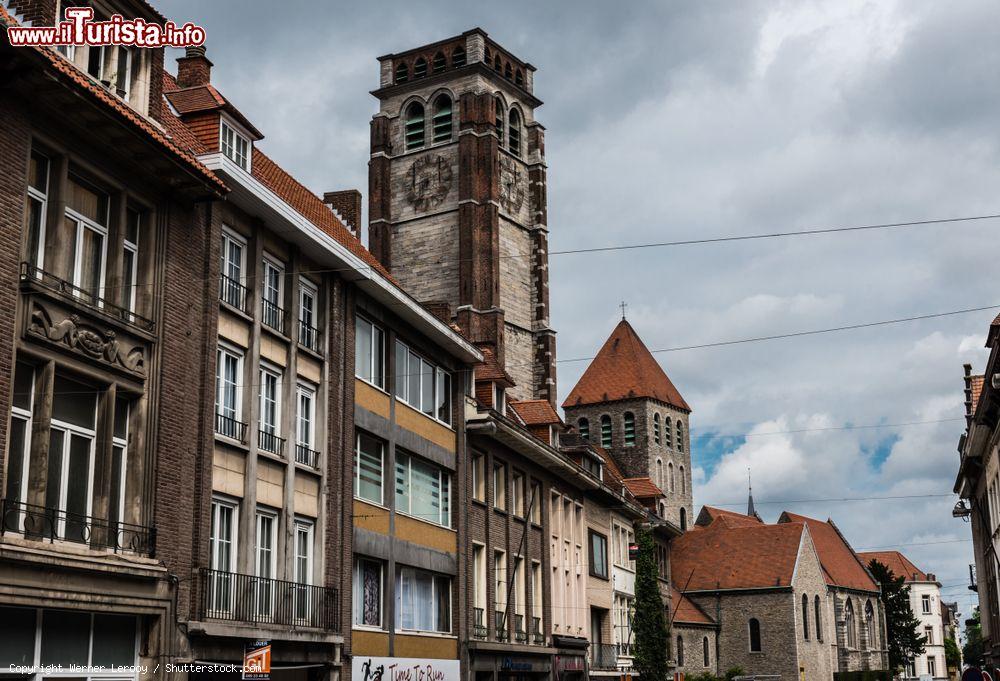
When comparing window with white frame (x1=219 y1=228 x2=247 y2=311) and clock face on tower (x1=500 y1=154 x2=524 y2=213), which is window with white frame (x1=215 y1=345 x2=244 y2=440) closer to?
window with white frame (x1=219 y1=228 x2=247 y2=311)

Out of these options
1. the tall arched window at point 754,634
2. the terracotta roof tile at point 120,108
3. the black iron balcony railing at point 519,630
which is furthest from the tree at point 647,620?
the tall arched window at point 754,634

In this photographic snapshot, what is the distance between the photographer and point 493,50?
266 feet

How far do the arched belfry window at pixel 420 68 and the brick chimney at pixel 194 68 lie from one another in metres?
57.5

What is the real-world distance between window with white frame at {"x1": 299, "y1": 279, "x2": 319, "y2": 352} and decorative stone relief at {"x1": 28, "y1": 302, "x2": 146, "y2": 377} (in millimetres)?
5940

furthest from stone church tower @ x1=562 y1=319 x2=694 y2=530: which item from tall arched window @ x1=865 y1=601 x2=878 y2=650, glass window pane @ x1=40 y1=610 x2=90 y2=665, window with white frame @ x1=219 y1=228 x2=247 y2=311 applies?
glass window pane @ x1=40 y1=610 x2=90 y2=665

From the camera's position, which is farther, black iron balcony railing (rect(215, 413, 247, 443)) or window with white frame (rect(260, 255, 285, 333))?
window with white frame (rect(260, 255, 285, 333))

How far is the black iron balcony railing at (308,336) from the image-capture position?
79.9 ft

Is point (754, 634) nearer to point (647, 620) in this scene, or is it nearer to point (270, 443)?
point (647, 620)

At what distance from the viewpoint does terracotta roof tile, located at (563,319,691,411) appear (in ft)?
317

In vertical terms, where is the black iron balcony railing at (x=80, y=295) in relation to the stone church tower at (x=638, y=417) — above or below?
below

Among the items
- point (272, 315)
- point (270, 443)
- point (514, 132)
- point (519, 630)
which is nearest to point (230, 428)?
point (270, 443)

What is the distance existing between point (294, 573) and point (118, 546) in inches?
223

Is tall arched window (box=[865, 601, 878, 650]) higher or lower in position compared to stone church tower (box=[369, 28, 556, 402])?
lower

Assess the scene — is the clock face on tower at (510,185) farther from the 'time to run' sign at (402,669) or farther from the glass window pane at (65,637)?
the glass window pane at (65,637)
